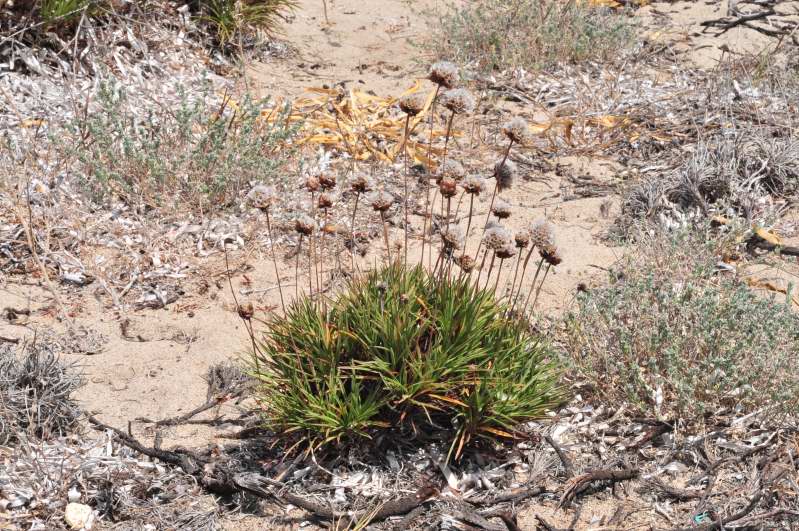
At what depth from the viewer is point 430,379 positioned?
10.5 ft

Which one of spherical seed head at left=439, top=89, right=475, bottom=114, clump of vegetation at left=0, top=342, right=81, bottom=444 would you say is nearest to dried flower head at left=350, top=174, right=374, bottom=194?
spherical seed head at left=439, top=89, right=475, bottom=114

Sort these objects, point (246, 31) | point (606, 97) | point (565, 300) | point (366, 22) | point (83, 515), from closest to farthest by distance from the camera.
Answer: point (83, 515), point (565, 300), point (606, 97), point (246, 31), point (366, 22)

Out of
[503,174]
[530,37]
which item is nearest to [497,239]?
[503,174]

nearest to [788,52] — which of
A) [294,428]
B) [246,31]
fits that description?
[246,31]

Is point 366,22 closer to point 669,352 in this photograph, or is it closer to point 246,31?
point 246,31

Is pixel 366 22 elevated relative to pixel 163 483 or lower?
elevated

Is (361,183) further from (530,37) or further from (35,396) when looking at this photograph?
(530,37)

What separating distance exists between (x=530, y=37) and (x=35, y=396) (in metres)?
5.23

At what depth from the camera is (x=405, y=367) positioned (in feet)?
10.6

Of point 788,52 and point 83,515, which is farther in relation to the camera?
point 788,52

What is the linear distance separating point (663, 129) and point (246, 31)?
363cm

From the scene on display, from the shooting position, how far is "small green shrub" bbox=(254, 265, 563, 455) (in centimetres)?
322

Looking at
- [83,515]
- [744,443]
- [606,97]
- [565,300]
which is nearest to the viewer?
[83,515]

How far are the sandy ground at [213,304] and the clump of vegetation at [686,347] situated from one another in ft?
1.73
